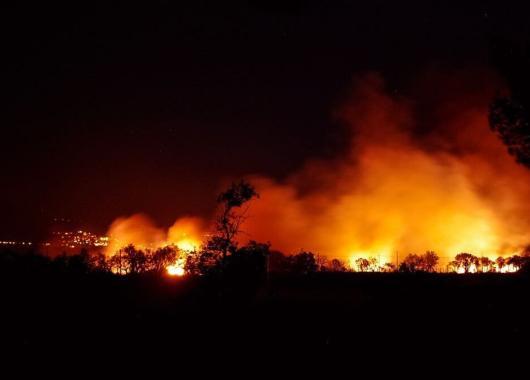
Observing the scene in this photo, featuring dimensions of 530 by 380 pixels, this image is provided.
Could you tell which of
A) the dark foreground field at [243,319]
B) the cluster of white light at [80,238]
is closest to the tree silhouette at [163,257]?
the dark foreground field at [243,319]

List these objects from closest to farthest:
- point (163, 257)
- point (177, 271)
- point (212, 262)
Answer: point (212, 262)
point (177, 271)
point (163, 257)

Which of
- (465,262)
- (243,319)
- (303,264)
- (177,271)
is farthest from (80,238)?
(243,319)

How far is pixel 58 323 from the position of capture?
9297 mm

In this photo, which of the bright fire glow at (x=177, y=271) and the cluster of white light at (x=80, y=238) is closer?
the bright fire glow at (x=177, y=271)

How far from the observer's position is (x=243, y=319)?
1148cm

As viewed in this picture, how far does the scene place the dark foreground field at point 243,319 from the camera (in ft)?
28.8

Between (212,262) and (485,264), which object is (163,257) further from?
(485,264)

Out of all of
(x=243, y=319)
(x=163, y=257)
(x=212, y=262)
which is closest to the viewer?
(x=243, y=319)

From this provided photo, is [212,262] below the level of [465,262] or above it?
below

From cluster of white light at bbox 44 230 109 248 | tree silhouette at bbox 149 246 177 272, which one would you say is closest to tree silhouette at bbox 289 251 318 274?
tree silhouette at bbox 149 246 177 272

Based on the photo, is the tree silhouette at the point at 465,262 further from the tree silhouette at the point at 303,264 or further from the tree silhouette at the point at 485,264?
the tree silhouette at the point at 303,264

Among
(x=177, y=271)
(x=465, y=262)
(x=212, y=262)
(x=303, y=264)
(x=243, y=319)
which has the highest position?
(x=465, y=262)

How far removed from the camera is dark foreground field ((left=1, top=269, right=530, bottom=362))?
8773 mm

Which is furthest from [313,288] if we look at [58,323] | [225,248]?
[58,323]
